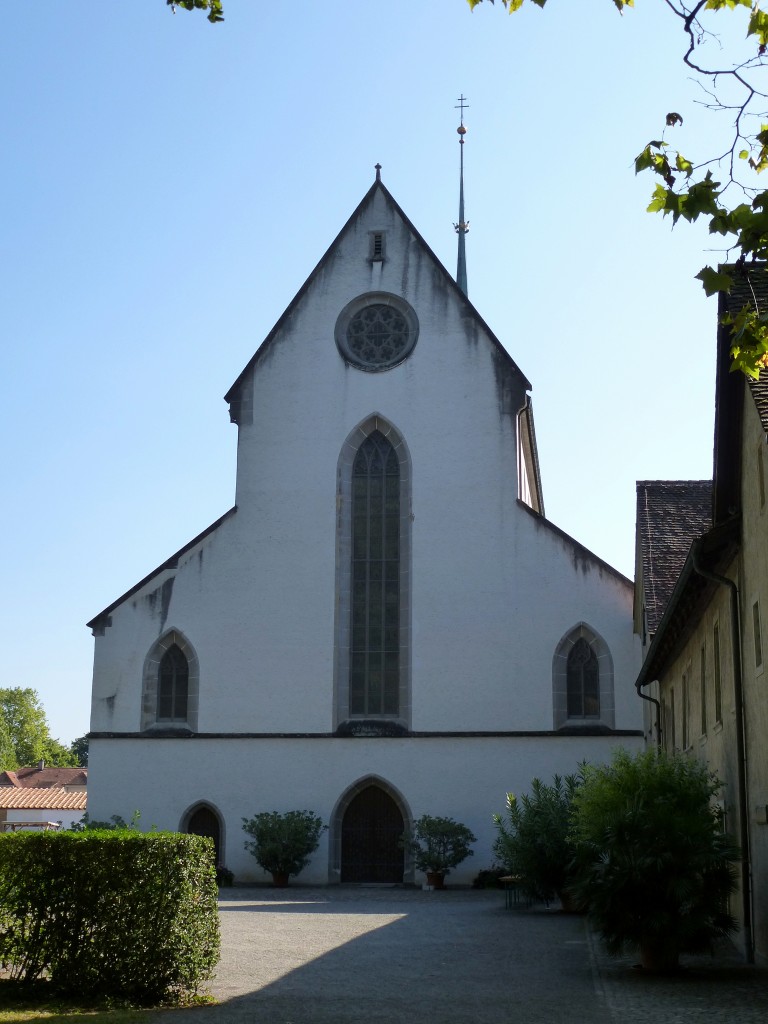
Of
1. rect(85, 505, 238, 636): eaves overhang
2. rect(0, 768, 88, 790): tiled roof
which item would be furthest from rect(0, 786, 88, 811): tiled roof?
rect(85, 505, 238, 636): eaves overhang

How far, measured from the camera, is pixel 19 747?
96.9m

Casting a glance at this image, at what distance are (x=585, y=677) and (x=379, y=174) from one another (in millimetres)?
12906

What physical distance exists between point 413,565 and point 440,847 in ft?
19.6

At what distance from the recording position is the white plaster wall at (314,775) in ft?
87.2

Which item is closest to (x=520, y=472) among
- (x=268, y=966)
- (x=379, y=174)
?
(x=379, y=174)

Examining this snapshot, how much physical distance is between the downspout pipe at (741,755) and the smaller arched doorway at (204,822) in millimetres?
15533

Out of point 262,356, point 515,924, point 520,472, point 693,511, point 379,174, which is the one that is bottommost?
point 515,924

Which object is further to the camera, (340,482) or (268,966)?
(340,482)

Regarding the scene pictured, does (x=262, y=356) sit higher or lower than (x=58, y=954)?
higher

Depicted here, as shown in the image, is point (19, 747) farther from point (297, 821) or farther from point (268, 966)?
point (268, 966)

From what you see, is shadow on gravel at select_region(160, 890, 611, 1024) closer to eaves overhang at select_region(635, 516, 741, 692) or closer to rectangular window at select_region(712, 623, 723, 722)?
rectangular window at select_region(712, 623, 723, 722)

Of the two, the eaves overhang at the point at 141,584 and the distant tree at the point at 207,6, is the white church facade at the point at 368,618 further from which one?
the distant tree at the point at 207,6

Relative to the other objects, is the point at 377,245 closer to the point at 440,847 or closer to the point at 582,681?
the point at 582,681

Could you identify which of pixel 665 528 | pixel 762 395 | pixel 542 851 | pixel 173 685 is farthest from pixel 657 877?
pixel 173 685
